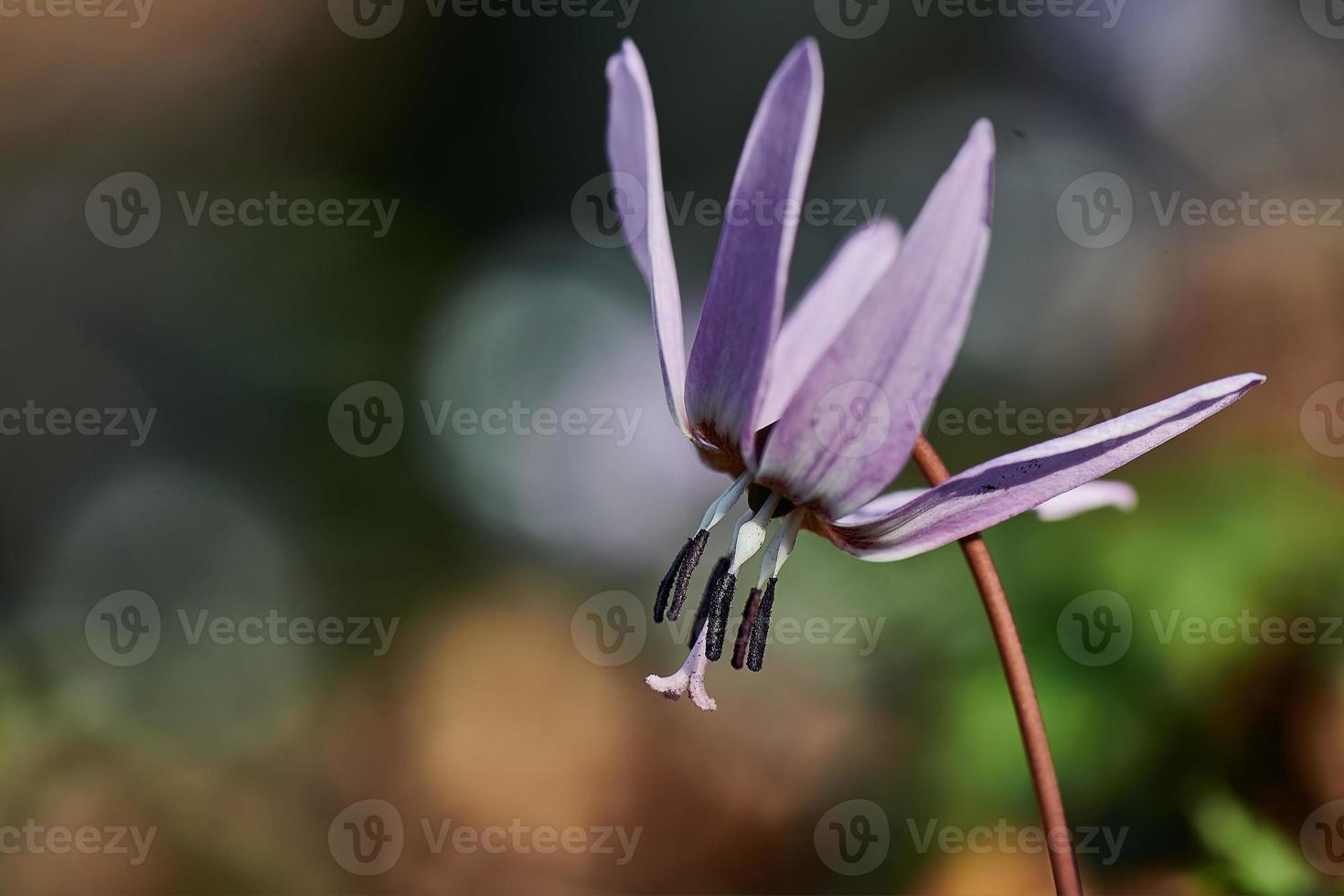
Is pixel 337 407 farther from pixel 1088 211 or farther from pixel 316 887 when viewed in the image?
pixel 1088 211

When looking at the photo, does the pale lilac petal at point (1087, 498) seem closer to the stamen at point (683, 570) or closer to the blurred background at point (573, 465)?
the stamen at point (683, 570)

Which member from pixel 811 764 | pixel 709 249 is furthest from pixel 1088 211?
pixel 811 764

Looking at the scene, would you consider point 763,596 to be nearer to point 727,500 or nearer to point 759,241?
point 727,500

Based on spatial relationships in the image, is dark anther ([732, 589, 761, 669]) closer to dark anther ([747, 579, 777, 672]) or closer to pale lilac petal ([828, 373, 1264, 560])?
dark anther ([747, 579, 777, 672])

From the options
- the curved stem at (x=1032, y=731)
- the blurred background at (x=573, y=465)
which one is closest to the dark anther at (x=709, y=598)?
the curved stem at (x=1032, y=731)

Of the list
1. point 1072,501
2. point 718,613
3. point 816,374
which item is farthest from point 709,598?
point 1072,501

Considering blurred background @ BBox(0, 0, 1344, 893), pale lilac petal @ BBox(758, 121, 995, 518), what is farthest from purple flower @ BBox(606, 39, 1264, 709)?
blurred background @ BBox(0, 0, 1344, 893)

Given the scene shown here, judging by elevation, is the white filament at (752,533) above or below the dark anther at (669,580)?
above

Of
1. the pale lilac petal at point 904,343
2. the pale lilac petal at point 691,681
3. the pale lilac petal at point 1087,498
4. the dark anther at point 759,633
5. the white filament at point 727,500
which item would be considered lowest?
the pale lilac petal at point 691,681
